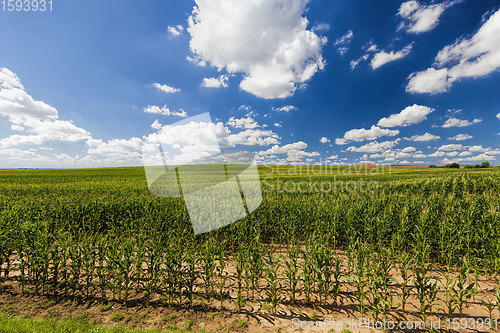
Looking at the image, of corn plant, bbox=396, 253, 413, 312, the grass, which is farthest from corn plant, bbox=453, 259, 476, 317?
the grass

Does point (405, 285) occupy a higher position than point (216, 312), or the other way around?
point (405, 285)

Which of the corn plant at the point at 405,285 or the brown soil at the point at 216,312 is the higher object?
the corn plant at the point at 405,285

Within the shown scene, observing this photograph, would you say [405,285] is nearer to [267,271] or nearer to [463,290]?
[463,290]

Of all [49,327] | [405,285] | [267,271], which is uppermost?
[267,271]

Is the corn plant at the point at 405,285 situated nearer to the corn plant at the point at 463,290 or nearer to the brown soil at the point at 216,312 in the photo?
the brown soil at the point at 216,312

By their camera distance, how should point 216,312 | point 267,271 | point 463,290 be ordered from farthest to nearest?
point 267,271, point 216,312, point 463,290

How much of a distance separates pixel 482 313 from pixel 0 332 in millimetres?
9886

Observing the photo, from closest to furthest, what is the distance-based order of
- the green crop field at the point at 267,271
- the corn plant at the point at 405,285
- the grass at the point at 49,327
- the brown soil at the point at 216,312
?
the grass at the point at 49,327 < the brown soil at the point at 216,312 < the corn plant at the point at 405,285 < the green crop field at the point at 267,271

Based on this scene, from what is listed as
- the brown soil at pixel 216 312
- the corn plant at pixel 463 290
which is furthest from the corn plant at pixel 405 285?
the corn plant at pixel 463 290

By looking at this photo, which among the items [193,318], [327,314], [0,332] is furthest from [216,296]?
[0,332]

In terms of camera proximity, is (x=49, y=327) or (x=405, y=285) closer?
(x=49, y=327)

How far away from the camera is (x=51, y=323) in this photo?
3.89 m

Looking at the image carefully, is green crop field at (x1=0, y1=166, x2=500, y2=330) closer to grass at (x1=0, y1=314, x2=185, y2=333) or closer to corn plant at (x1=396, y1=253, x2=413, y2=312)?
corn plant at (x1=396, y1=253, x2=413, y2=312)

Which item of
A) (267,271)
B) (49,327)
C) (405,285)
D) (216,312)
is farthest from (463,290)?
(49,327)
